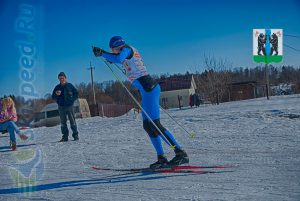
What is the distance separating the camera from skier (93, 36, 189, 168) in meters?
4.67

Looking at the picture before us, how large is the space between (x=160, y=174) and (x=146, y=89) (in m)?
1.18

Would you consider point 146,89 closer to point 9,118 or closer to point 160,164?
point 160,164

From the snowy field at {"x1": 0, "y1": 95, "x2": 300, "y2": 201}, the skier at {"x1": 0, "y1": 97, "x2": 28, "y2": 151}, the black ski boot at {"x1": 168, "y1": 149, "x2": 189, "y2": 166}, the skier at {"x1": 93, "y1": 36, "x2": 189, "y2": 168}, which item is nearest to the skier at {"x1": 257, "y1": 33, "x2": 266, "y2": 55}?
the snowy field at {"x1": 0, "y1": 95, "x2": 300, "y2": 201}

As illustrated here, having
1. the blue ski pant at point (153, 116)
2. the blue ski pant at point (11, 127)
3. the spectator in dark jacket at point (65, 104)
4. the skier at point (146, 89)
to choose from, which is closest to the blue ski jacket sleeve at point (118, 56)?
the skier at point (146, 89)

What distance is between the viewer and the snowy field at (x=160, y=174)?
3322 mm

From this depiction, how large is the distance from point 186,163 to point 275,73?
83028 millimetres

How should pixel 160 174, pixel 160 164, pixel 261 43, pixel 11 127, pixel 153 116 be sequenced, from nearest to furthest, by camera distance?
pixel 160 174 → pixel 160 164 → pixel 153 116 → pixel 11 127 → pixel 261 43

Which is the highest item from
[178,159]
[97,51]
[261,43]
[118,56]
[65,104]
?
[261,43]

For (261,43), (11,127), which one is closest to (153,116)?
(11,127)

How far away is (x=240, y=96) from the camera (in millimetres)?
44719

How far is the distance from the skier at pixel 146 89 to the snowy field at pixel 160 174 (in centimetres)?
40

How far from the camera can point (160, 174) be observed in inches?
170

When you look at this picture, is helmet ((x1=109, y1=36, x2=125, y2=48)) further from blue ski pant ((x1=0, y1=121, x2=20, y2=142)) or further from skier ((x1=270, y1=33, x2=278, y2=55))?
skier ((x1=270, y1=33, x2=278, y2=55))

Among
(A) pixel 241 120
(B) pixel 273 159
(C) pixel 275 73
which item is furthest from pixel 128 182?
(C) pixel 275 73
